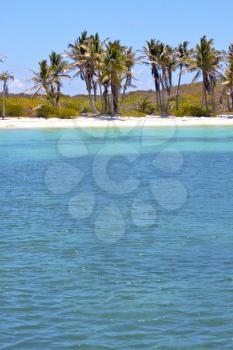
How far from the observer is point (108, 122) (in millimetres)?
83438

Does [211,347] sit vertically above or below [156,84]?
below

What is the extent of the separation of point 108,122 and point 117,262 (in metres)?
70.3

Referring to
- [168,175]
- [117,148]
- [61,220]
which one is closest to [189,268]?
[61,220]

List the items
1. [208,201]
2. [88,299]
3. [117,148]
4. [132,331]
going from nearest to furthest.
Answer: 1. [132,331]
2. [88,299]
3. [208,201]
4. [117,148]

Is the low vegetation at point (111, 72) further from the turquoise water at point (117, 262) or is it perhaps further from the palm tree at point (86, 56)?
the turquoise water at point (117, 262)

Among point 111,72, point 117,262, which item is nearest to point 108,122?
point 111,72

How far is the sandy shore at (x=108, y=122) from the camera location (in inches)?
3199

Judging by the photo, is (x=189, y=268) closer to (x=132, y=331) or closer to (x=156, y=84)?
(x=132, y=331)

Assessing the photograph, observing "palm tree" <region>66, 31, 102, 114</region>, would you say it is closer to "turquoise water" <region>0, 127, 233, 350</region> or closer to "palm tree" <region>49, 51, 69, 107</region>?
"palm tree" <region>49, 51, 69, 107</region>

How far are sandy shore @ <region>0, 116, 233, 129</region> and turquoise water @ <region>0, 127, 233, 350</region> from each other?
51.0m

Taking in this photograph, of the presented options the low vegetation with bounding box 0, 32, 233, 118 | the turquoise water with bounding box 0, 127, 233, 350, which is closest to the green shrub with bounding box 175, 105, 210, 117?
the low vegetation with bounding box 0, 32, 233, 118

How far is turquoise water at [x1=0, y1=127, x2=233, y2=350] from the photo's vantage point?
9.83 meters

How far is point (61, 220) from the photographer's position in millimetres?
18844

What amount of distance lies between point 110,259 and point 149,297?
9.09 ft
